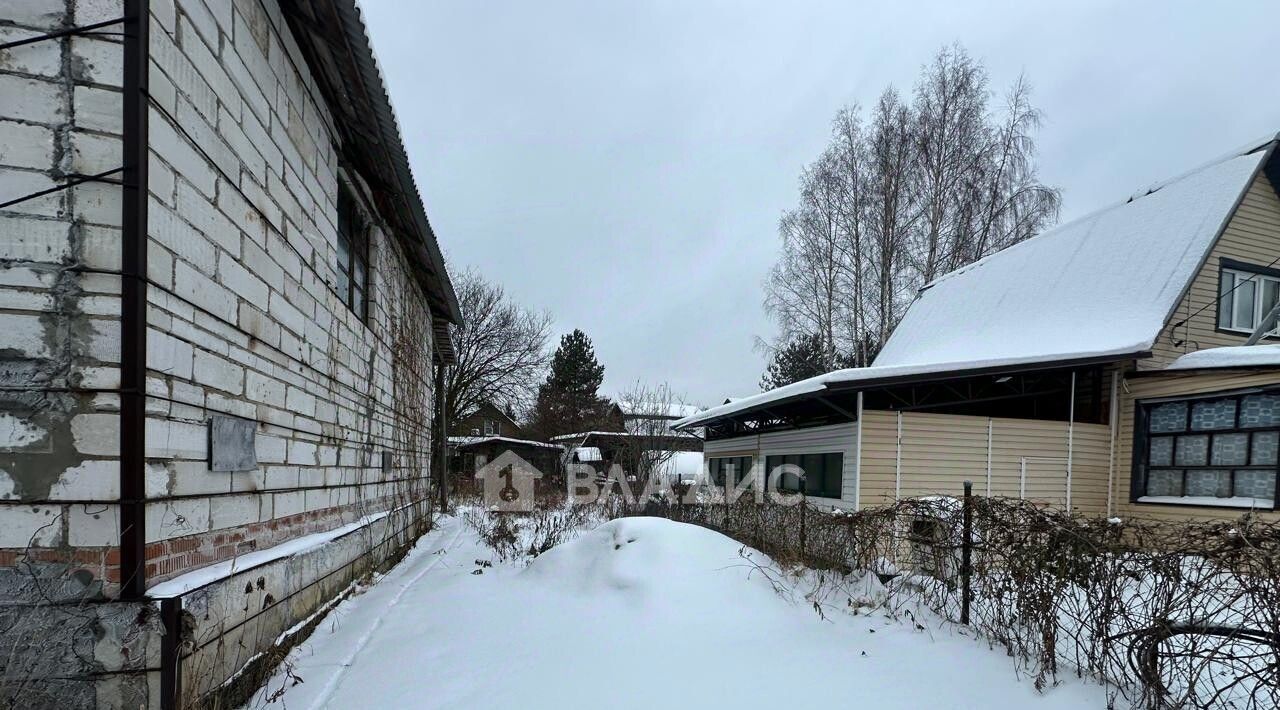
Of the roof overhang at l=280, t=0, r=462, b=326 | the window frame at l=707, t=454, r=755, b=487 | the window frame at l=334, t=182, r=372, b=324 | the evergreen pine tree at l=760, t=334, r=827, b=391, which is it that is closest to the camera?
the roof overhang at l=280, t=0, r=462, b=326

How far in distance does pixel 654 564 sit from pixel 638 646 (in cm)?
108

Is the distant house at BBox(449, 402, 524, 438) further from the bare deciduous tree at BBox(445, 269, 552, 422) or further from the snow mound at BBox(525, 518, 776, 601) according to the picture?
the snow mound at BBox(525, 518, 776, 601)

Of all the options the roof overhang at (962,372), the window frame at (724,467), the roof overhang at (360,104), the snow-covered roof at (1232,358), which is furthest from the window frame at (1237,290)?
the roof overhang at (360,104)

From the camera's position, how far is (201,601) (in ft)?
9.59

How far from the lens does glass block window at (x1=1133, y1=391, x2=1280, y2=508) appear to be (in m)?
8.09

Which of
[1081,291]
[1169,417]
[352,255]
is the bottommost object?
[1169,417]

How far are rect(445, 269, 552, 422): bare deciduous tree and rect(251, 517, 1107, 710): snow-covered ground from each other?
53.5ft

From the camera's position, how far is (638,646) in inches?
175

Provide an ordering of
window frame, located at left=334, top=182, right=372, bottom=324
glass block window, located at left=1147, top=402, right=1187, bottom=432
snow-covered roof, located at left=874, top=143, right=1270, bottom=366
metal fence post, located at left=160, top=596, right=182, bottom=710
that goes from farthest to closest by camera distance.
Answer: snow-covered roof, located at left=874, top=143, right=1270, bottom=366 < glass block window, located at left=1147, top=402, right=1187, bottom=432 < window frame, located at left=334, top=182, right=372, bottom=324 < metal fence post, located at left=160, top=596, right=182, bottom=710

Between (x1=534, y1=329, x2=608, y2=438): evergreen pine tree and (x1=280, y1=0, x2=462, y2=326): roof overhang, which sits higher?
(x1=280, y1=0, x2=462, y2=326): roof overhang

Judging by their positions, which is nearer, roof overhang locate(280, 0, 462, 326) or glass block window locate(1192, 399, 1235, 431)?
roof overhang locate(280, 0, 462, 326)

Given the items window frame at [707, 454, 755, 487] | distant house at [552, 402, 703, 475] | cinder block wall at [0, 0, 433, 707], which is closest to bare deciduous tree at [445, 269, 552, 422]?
distant house at [552, 402, 703, 475]

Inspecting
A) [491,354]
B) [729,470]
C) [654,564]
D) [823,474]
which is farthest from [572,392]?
[654,564]

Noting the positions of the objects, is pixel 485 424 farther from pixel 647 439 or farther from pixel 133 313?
pixel 133 313
